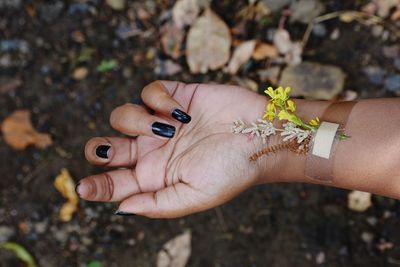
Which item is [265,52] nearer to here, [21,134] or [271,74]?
[271,74]

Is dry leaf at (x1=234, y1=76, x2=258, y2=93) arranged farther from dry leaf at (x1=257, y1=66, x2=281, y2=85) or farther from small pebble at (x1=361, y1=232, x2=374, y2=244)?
small pebble at (x1=361, y1=232, x2=374, y2=244)

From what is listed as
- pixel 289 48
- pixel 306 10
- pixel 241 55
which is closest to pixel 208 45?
pixel 241 55

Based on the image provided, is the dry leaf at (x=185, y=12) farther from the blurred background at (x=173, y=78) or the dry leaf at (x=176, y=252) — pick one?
the dry leaf at (x=176, y=252)

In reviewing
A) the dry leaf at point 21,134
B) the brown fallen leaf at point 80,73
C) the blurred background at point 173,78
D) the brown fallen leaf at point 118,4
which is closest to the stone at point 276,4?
the blurred background at point 173,78

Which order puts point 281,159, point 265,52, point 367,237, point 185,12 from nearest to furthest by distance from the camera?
point 281,159
point 367,237
point 265,52
point 185,12

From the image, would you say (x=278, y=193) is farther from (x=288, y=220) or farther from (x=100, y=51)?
(x=100, y=51)

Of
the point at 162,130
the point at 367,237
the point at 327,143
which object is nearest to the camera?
the point at 327,143

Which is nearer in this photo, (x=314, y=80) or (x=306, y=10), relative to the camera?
(x=314, y=80)
